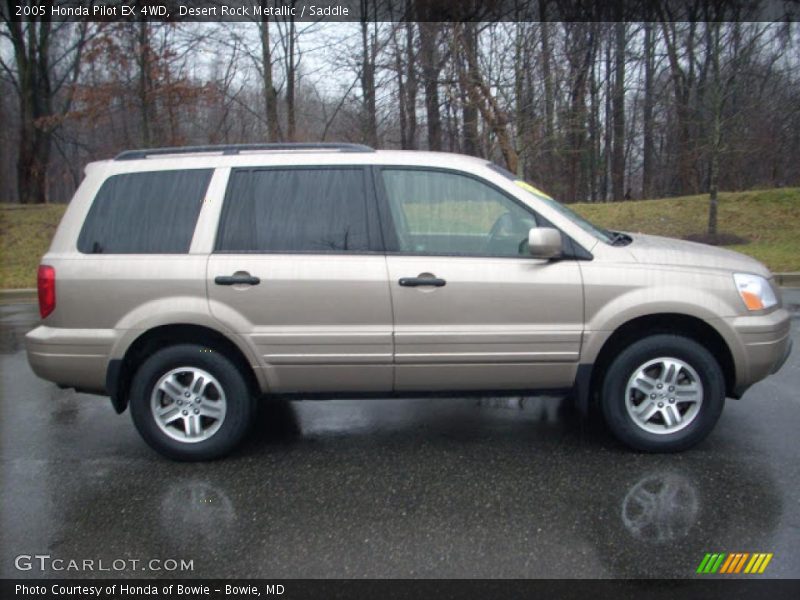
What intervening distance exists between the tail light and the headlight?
4.06 meters

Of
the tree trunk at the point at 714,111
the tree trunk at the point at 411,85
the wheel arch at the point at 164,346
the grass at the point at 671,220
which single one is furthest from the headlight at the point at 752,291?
the tree trunk at the point at 411,85

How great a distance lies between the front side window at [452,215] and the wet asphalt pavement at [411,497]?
4.25 feet

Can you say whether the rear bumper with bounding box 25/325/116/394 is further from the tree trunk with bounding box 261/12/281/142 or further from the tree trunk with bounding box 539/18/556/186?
the tree trunk with bounding box 261/12/281/142

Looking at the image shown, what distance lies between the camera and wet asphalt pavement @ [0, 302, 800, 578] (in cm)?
296

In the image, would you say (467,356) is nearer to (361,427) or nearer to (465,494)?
(465,494)

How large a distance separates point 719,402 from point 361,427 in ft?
7.59

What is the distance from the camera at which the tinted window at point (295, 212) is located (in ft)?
13.0

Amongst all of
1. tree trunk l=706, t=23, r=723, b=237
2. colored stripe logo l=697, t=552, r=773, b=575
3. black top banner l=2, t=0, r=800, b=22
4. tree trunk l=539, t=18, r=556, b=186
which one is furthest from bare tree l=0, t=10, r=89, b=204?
colored stripe logo l=697, t=552, r=773, b=575

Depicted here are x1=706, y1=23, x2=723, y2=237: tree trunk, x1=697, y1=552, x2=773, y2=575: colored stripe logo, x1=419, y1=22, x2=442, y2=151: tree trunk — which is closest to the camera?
x1=697, y1=552, x2=773, y2=575: colored stripe logo

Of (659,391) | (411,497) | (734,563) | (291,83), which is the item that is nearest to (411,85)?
(291,83)

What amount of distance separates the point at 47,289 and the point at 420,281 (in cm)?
224

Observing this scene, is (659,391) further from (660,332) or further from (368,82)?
(368,82)

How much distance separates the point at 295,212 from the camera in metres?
4.02
